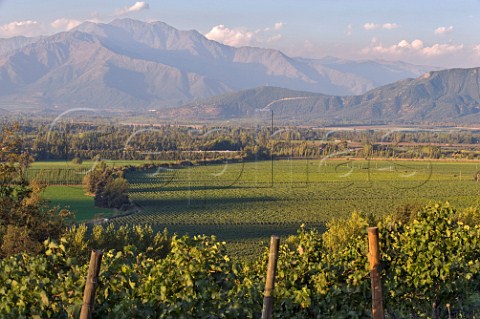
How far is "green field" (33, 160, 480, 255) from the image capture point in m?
45.1

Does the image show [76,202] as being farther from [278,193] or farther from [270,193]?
[278,193]

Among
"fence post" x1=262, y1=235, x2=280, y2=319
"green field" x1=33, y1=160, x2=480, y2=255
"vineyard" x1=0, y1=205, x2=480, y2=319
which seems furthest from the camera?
"green field" x1=33, y1=160, x2=480, y2=255

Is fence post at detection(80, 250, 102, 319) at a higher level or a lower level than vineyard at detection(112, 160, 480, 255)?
higher

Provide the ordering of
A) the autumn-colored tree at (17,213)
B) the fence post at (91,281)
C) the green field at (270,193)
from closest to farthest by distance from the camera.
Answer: the fence post at (91,281) → the autumn-colored tree at (17,213) → the green field at (270,193)

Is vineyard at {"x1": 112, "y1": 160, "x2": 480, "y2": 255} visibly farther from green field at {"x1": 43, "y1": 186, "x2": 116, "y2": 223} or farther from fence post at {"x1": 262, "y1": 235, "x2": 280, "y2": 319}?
fence post at {"x1": 262, "y1": 235, "x2": 280, "y2": 319}

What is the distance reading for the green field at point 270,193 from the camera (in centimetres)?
4512

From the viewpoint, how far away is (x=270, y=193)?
209ft

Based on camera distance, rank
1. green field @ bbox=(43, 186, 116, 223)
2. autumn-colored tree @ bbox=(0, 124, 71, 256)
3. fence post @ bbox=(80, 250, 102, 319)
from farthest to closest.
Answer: green field @ bbox=(43, 186, 116, 223), autumn-colored tree @ bbox=(0, 124, 71, 256), fence post @ bbox=(80, 250, 102, 319)

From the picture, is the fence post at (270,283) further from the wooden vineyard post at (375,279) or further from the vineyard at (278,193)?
the vineyard at (278,193)

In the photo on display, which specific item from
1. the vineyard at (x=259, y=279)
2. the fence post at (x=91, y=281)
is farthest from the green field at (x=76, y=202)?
the fence post at (x=91, y=281)

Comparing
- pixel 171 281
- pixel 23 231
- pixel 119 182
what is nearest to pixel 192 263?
pixel 171 281

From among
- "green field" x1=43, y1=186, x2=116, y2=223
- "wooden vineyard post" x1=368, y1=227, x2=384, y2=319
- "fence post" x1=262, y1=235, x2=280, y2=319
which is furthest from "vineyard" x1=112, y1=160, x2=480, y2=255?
"fence post" x1=262, y1=235, x2=280, y2=319

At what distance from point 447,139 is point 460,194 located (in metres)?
80.6

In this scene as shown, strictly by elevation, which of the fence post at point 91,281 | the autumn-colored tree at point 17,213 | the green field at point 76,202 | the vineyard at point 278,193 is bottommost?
the vineyard at point 278,193
